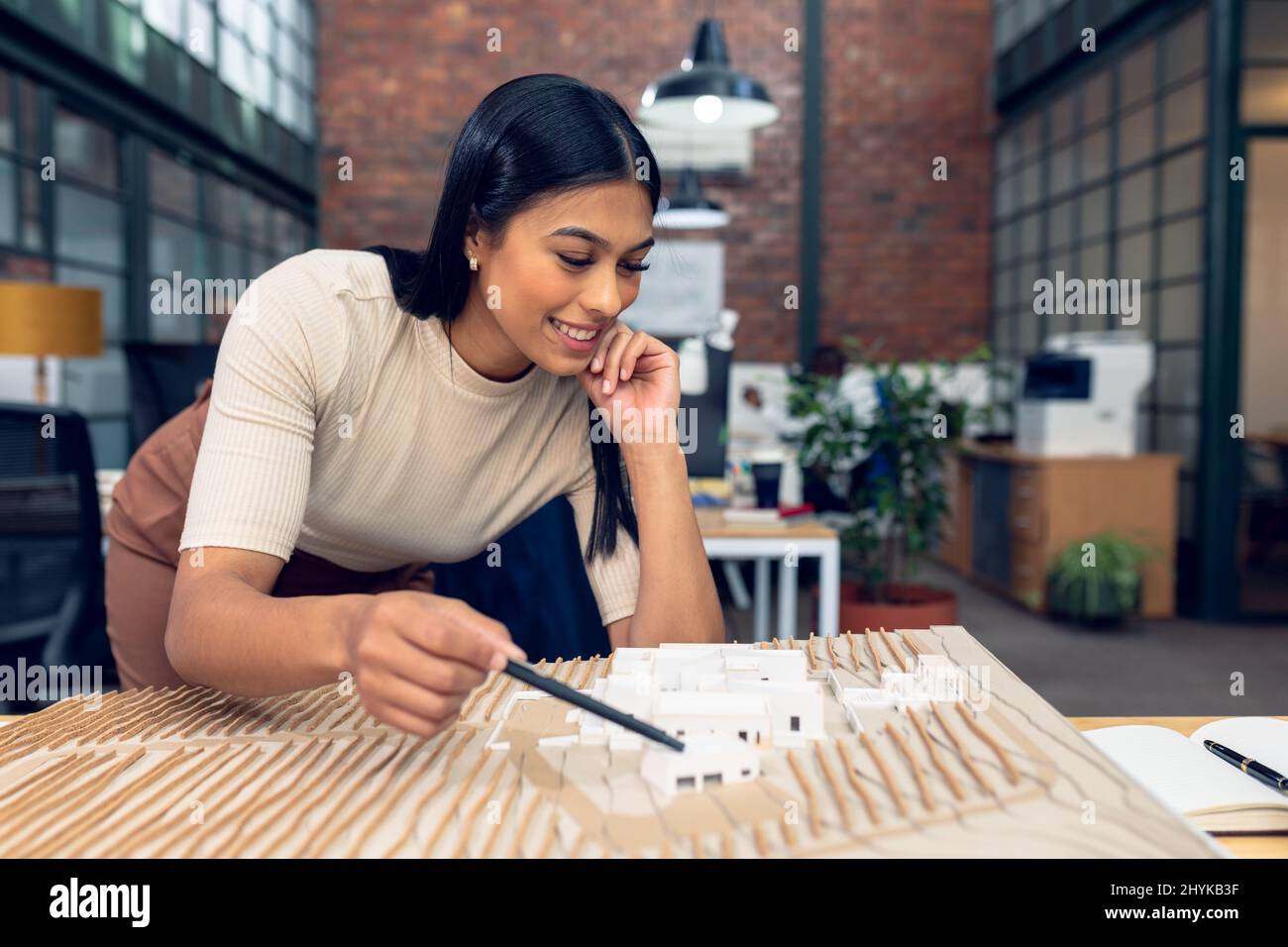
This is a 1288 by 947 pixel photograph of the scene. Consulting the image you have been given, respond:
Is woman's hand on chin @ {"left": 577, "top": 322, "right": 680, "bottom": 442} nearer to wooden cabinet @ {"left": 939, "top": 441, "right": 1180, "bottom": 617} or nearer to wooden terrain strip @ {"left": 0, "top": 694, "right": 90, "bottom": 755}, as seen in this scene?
wooden terrain strip @ {"left": 0, "top": 694, "right": 90, "bottom": 755}

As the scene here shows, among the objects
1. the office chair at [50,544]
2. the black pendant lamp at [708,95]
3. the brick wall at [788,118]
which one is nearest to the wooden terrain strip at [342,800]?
the office chair at [50,544]

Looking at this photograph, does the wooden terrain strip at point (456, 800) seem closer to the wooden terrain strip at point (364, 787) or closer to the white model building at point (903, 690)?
the wooden terrain strip at point (364, 787)

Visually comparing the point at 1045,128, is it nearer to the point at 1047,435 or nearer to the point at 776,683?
the point at 1047,435

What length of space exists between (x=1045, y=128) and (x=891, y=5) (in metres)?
1.51

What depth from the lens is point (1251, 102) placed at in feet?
14.8

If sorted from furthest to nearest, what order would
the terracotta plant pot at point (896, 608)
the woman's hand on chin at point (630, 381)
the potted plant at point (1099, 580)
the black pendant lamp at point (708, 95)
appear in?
the potted plant at point (1099, 580)
the black pendant lamp at point (708, 95)
the terracotta plant pot at point (896, 608)
the woman's hand on chin at point (630, 381)

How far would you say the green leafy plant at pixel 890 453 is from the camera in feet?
12.2

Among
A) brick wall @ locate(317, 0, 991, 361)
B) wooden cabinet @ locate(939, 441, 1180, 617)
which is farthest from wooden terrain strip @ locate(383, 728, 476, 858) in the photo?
brick wall @ locate(317, 0, 991, 361)

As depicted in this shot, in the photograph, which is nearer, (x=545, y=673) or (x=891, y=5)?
(x=545, y=673)

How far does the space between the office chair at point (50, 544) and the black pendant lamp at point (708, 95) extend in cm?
242

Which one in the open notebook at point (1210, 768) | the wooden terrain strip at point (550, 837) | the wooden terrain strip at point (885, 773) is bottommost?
the open notebook at point (1210, 768)

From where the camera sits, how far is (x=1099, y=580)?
454 cm
